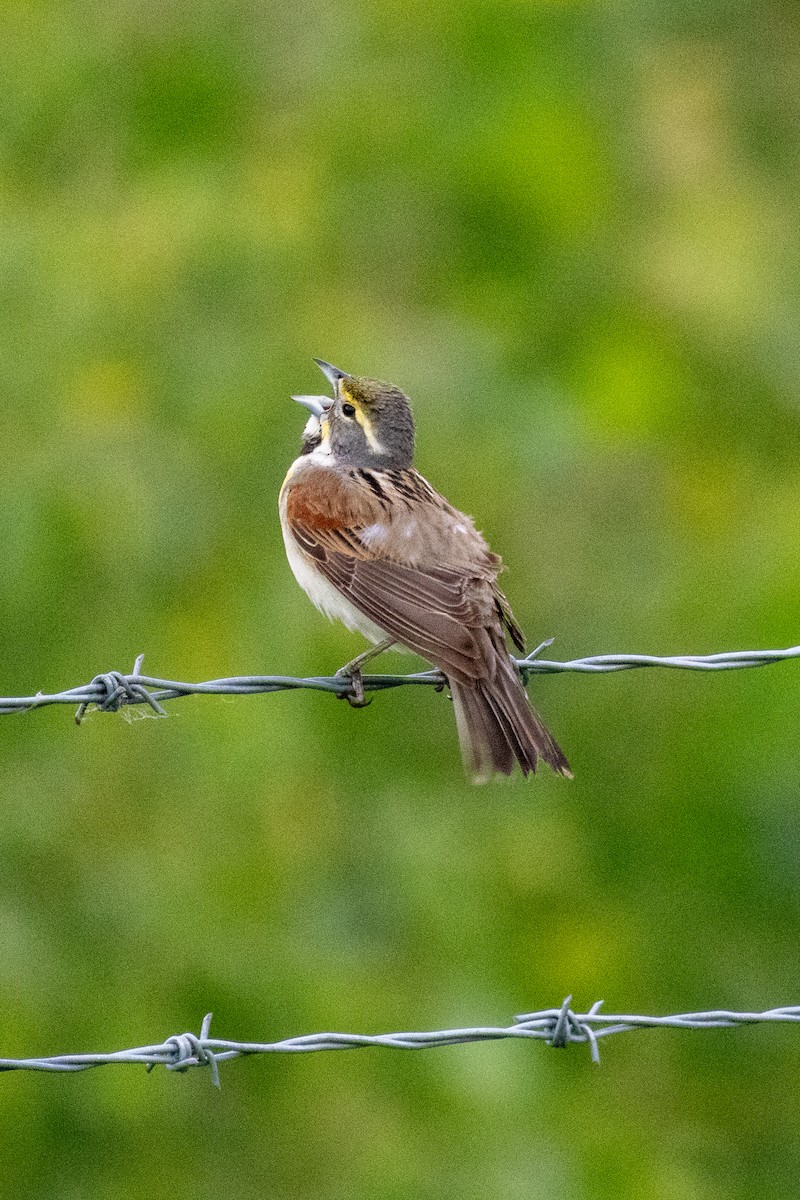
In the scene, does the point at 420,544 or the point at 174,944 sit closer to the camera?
the point at 420,544

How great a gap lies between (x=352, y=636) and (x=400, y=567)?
212 cm

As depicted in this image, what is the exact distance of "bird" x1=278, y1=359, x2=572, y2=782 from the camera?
5.95 meters

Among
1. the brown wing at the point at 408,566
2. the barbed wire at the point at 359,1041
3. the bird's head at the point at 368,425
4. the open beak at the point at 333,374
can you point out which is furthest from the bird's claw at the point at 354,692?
the open beak at the point at 333,374

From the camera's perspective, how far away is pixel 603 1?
14.8 meters

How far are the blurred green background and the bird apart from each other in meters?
1.43

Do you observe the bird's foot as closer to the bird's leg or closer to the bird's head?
the bird's leg

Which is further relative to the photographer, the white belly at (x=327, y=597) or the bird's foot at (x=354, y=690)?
the white belly at (x=327, y=597)

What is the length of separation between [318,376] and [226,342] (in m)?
0.98

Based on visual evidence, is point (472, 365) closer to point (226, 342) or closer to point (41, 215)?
point (226, 342)

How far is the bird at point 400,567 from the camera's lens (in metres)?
5.95

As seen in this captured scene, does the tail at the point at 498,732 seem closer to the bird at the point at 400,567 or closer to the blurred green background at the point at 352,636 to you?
the bird at the point at 400,567

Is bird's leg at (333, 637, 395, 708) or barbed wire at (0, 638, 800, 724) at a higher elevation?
bird's leg at (333, 637, 395, 708)

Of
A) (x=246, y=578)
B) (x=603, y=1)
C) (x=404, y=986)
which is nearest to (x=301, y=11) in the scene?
(x=603, y=1)

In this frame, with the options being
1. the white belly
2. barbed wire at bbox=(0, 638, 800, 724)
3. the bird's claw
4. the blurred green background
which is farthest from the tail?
the blurred green background
